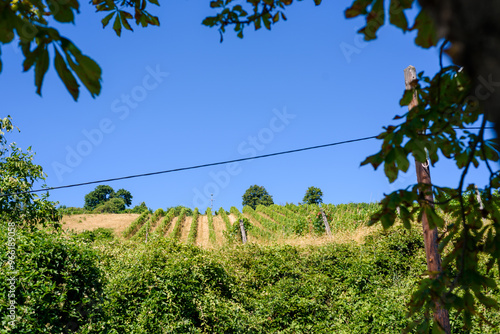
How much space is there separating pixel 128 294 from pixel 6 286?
7.85 feet

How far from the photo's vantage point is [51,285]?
14.2 feet

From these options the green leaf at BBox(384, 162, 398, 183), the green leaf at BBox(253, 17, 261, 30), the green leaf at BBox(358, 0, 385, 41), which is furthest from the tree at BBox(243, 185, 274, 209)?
the green leaf at BBox(358, 0, 385, 41)

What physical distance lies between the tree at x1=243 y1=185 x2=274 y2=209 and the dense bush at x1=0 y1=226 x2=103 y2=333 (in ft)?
231

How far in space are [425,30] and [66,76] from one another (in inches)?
51.8

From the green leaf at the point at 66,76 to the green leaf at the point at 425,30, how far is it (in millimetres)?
1281

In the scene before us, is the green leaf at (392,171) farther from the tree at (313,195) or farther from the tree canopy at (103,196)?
the tree canopy at (103,196)

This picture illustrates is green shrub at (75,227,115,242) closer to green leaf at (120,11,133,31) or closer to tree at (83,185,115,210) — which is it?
green leaf at (120,11,133,31)

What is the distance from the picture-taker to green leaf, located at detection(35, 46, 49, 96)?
2.75 feet

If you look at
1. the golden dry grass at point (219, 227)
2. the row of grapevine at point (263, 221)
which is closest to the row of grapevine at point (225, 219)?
the golden dry grass at point (219, 227)

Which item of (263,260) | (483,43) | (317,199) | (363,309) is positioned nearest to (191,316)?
(363,309)

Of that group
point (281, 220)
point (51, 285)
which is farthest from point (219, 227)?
point (51, 285)

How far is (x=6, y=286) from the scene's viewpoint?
4.02 metres

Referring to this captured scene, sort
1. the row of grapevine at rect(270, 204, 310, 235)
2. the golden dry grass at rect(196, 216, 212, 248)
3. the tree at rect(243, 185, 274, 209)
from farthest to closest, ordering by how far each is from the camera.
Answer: the tree at rect(243, 185, 274, 209) < the golden dry grass at rect(196, 216, 212, 248) < the row of grapevine at rect(270, 204, 310, 235)

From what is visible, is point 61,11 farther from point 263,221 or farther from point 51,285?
point 263,221
